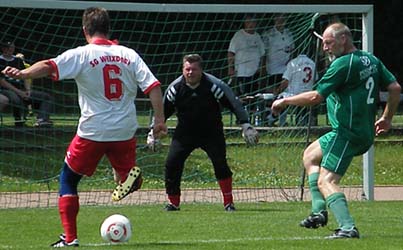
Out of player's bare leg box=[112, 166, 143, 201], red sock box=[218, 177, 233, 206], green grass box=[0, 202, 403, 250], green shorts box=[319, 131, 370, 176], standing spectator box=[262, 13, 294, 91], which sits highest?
standing spectator box=[262, 13, 294, 91]

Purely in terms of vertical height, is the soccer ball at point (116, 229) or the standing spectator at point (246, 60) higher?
the standing spectator at point (246, 60)

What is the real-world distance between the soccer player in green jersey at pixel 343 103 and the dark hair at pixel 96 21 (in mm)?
1586

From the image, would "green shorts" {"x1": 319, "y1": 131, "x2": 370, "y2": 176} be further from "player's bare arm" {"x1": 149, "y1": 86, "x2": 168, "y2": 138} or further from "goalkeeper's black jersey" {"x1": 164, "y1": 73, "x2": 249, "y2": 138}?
"goalkeeper's black jersey" {"x1": 164, "y1": 73, "x2": 249, "y2": 138}

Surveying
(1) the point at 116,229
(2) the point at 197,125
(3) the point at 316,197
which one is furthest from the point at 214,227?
(2) the point at 197,125

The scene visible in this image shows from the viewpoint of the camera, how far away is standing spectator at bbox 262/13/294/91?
1730 cm

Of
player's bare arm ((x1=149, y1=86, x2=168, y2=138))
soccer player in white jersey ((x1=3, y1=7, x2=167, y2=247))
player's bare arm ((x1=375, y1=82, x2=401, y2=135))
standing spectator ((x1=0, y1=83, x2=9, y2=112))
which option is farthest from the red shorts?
standing spectator ((x1=0, y1=83, x2=9, y2=112))

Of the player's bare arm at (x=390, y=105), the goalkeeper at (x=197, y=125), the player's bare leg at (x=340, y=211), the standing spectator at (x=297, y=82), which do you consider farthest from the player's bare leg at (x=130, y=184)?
the standing spectator at (x=297, y=82)

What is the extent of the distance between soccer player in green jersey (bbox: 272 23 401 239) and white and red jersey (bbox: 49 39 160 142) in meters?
1.25

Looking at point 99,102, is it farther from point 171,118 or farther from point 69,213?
point 171,118

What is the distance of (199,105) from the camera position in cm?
1427

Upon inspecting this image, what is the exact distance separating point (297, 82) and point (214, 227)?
5462 millimetres

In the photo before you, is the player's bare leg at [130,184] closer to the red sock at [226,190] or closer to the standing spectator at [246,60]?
the red sock at [226,190]

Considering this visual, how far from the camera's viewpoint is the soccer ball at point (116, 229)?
10195 mm

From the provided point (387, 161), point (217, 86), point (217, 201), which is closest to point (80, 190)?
point (217, 201)
